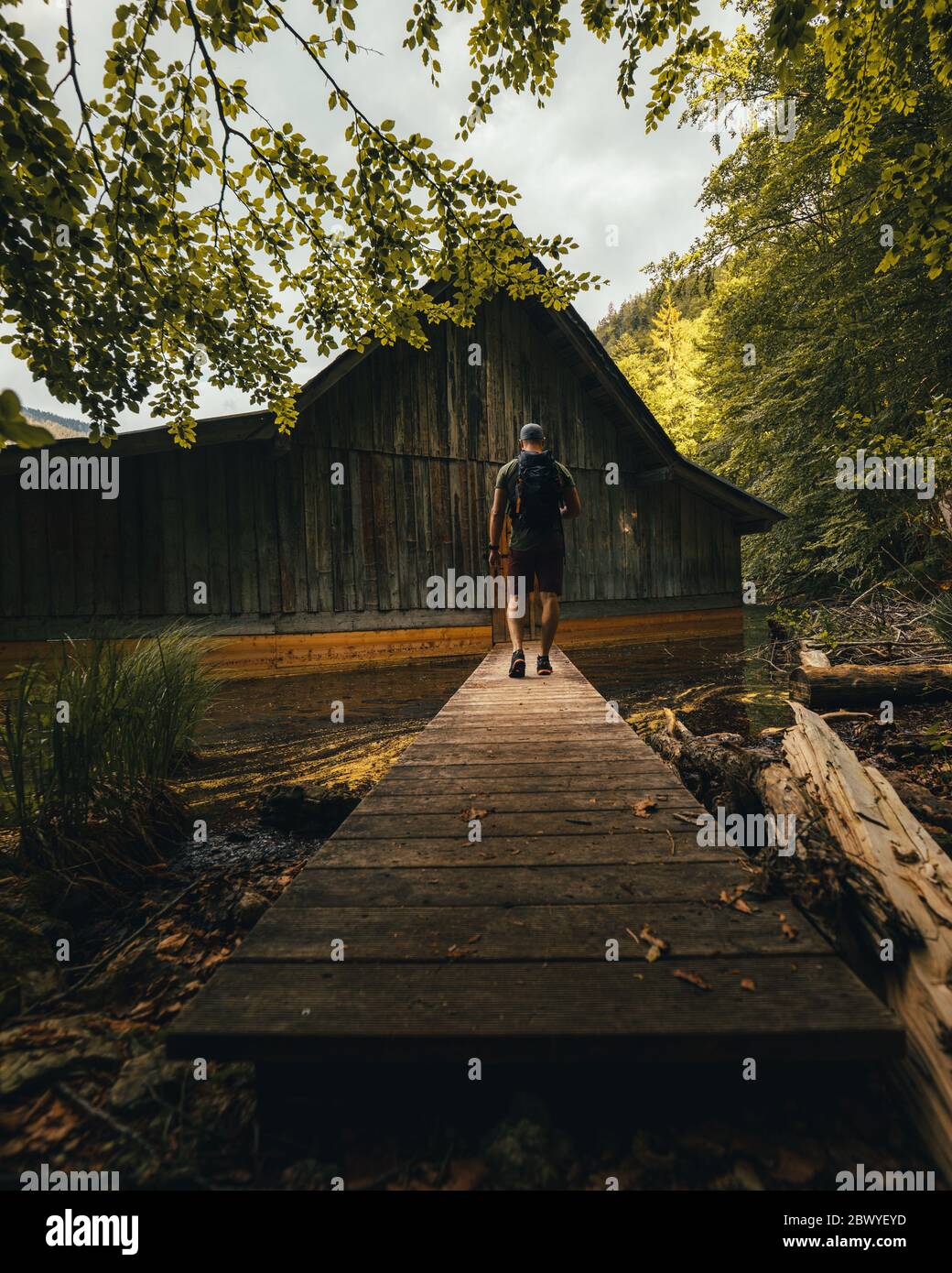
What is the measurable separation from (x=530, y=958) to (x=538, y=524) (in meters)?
4.16

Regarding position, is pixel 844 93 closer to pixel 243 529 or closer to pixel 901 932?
pixel 901 932

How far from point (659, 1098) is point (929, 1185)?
17.1 inches

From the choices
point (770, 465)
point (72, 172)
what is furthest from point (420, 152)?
point (770, 465)

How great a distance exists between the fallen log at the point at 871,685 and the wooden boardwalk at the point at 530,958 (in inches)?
156

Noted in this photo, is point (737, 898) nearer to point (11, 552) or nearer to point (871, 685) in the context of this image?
point (871, 685)

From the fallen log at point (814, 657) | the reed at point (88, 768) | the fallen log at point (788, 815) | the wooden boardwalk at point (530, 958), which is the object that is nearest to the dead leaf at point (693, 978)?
the wooden boardwalk at point (530, 958)

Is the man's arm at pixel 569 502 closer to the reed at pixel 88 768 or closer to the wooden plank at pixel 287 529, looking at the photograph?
the reed at pixel 88 768

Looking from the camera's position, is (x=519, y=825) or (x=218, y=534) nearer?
(x=519, y=825)

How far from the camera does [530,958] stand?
1.18 m

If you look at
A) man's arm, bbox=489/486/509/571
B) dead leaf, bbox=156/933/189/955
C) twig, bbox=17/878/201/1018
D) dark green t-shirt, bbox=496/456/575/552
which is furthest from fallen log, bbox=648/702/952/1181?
man's arm, bbox=489/486/509/571

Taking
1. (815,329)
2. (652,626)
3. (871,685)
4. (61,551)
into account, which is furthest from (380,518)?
(815,329)

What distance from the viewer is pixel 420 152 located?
4176mm

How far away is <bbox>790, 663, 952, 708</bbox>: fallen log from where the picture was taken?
5000 mm

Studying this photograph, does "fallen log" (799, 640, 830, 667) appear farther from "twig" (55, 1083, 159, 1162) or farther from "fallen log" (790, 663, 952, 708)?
"twig" (55, 1083, 159, 1162)
